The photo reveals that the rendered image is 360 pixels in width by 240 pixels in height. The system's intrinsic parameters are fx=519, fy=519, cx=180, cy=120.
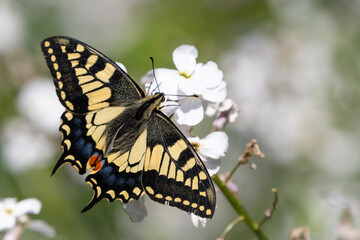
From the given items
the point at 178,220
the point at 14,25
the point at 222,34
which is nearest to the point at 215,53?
the point at 222,34

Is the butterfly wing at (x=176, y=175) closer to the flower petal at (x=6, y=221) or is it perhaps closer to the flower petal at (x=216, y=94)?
the flower petal at (x=216, y=94)

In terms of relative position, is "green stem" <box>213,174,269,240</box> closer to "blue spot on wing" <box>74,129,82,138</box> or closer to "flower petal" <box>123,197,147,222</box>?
"flower petal" <box>123,197,147,222</box>

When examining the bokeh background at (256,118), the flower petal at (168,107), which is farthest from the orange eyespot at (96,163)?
the bokeh background at (256,118)

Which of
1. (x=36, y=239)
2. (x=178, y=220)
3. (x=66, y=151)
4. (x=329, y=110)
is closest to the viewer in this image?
(x=66, y=151)

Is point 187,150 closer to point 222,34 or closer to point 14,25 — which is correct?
point 222,34

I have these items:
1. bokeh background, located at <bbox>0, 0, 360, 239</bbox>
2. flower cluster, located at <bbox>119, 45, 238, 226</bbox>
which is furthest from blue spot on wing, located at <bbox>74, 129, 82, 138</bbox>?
bokeh background, located at <bbox>0, 0, 360, 239</bbox>

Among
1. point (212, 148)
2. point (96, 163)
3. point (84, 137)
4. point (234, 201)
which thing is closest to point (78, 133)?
point (84, 137)
